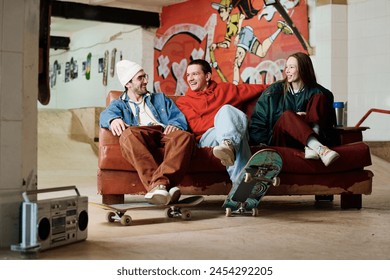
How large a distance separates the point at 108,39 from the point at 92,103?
60.5 inches

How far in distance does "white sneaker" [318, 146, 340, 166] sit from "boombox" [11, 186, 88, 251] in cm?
178

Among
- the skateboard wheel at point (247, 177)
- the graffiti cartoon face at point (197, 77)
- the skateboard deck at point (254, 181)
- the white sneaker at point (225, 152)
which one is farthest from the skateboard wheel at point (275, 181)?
the graffiti cartoon face at point (197, 77)

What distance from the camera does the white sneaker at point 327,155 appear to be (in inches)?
159

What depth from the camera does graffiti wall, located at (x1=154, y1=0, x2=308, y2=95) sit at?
9.43 metres

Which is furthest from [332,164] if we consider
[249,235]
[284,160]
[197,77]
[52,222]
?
[52,222]

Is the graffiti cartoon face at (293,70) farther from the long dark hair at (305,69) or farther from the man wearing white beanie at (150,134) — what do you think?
the man wearing white beanie at (150,134)

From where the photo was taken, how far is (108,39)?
542 inches

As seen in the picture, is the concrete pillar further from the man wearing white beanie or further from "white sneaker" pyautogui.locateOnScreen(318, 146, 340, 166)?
"white sneaker" pyautogui.locateOnScreen(318, 146, 340, 166)

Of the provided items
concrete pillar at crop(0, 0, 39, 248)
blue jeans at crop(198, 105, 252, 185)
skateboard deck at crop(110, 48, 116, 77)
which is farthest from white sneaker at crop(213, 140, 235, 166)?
skateboard deck at crop(110, 48, 116, 77)

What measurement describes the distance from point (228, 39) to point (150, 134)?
690 centimetres

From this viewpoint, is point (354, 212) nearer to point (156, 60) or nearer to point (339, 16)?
point (339, 16)

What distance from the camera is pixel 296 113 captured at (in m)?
4.25

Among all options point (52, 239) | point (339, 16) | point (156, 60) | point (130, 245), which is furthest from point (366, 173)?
point (156, 60)

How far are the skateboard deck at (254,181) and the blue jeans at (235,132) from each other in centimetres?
8
